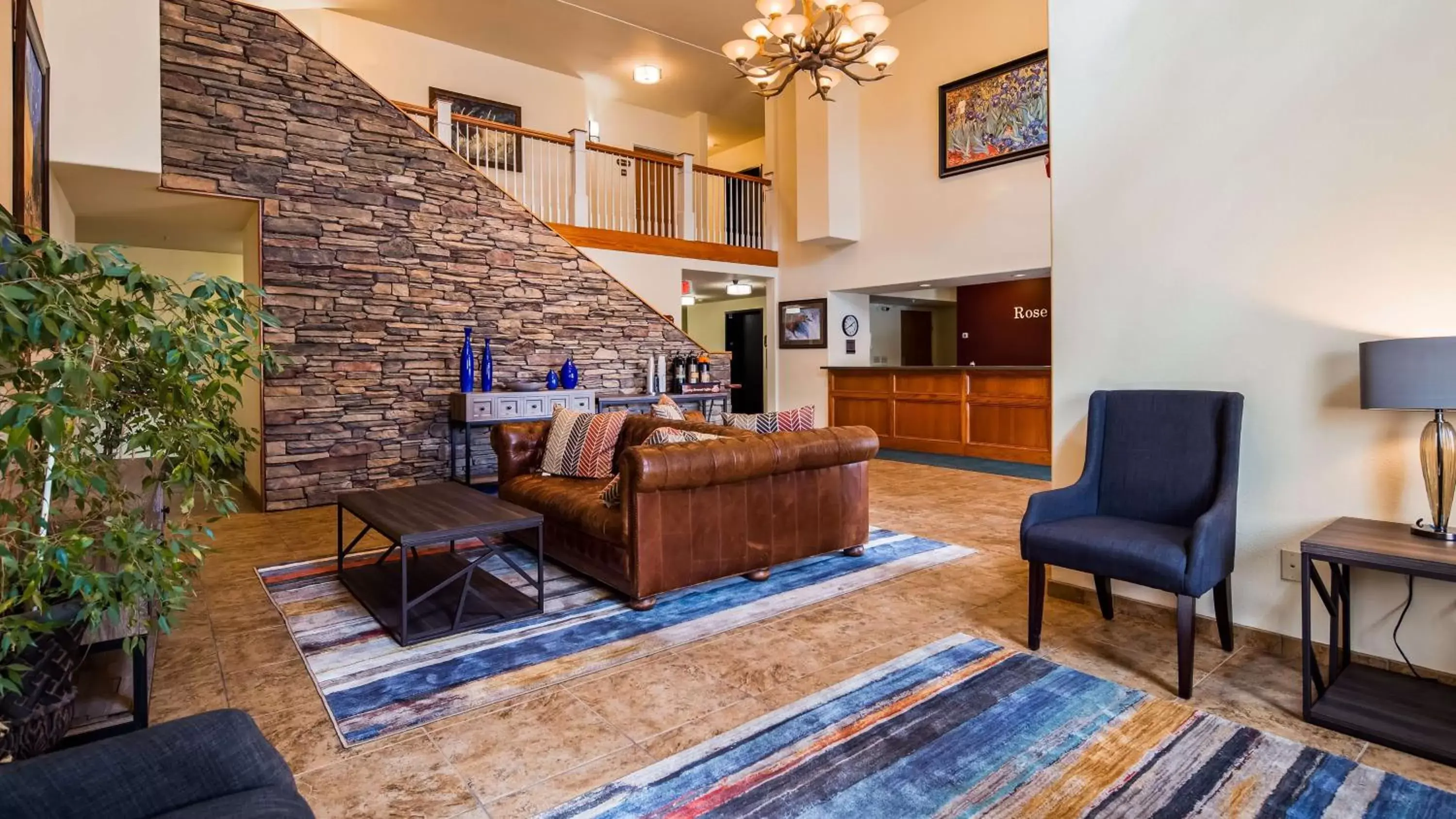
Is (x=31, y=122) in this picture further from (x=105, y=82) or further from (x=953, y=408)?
(x=953, y=408)

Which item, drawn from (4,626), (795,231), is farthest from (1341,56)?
(795,231)

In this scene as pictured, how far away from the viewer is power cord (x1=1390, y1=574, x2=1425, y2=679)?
2.35 metres

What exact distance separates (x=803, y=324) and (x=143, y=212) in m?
6.78

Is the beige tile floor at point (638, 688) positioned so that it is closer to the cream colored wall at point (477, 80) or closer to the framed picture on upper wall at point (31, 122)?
the framed picture on upper wall at point (31, 122)

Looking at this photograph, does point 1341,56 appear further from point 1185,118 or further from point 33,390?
point 33,390

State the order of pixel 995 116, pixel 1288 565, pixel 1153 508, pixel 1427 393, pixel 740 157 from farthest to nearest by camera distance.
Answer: pixel 740 157 < pixel 995 116 < pixel 1153 508 < pixel 1288 565 < pixel 1427 393

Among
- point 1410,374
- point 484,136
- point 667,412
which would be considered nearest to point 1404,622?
point 1410,374

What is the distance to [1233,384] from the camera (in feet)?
8.97

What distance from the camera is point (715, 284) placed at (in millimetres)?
10305

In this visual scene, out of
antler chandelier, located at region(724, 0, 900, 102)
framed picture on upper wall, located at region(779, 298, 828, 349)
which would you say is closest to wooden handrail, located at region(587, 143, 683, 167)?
antler chandelier, located at region(724, 0, 900, 102)

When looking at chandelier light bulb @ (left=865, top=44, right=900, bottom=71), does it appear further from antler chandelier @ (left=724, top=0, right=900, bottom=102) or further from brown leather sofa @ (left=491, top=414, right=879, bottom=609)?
brown leather sofa @ (left=491, top=414, right=879, bottom=609)

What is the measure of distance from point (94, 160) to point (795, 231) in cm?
692

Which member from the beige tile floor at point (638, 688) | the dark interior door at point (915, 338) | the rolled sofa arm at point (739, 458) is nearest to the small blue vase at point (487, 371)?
the beige tile floor at point (638, 688)

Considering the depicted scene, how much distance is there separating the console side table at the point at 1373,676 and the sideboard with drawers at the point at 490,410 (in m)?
4.74
